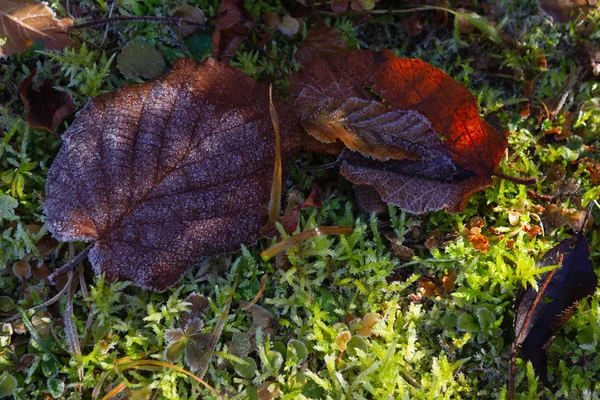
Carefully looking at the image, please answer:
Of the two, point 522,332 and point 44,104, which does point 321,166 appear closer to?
point 522,332

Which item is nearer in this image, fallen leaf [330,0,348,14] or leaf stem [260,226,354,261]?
leaf stem [260,226,354,261]

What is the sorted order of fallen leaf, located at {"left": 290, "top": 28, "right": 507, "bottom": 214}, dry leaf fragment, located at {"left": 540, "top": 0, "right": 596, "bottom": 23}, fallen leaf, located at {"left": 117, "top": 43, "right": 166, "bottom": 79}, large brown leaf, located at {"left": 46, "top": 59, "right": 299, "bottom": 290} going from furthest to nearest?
dry leaf fragment, located at {"left": 540, "top": 0, "right": 596, "bottom": 23} < fallen leaf, located at {"left": 117, "top": 43, "right": 166, "bottom": 79} < fallen leaf, located at {"left": 290, "top": 28, "right": 507, "bottom": 214} < large brown leaf, located at {"left": 46, "top": 59, "right": 299, "bottom": 290}

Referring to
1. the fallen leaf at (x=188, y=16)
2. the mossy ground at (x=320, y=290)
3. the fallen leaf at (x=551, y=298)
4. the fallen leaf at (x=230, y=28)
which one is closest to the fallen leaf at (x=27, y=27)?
the mossy ground at (x=320, y=290)

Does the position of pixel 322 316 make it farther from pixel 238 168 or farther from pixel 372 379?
pixel 238 168

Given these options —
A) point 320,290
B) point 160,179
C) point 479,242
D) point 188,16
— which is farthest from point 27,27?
point 479,242

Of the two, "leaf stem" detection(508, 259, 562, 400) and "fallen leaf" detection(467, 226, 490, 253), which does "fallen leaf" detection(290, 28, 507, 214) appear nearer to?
"fallen leaf" detection(467, 226, 490, 253)

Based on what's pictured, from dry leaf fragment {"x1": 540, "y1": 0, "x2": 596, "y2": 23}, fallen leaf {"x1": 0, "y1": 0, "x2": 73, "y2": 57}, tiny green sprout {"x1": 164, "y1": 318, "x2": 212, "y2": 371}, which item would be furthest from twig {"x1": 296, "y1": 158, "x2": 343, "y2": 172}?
dry leaf fragment {"x1": 540, "y1": 0, "x2": 596, "y2": 23}
